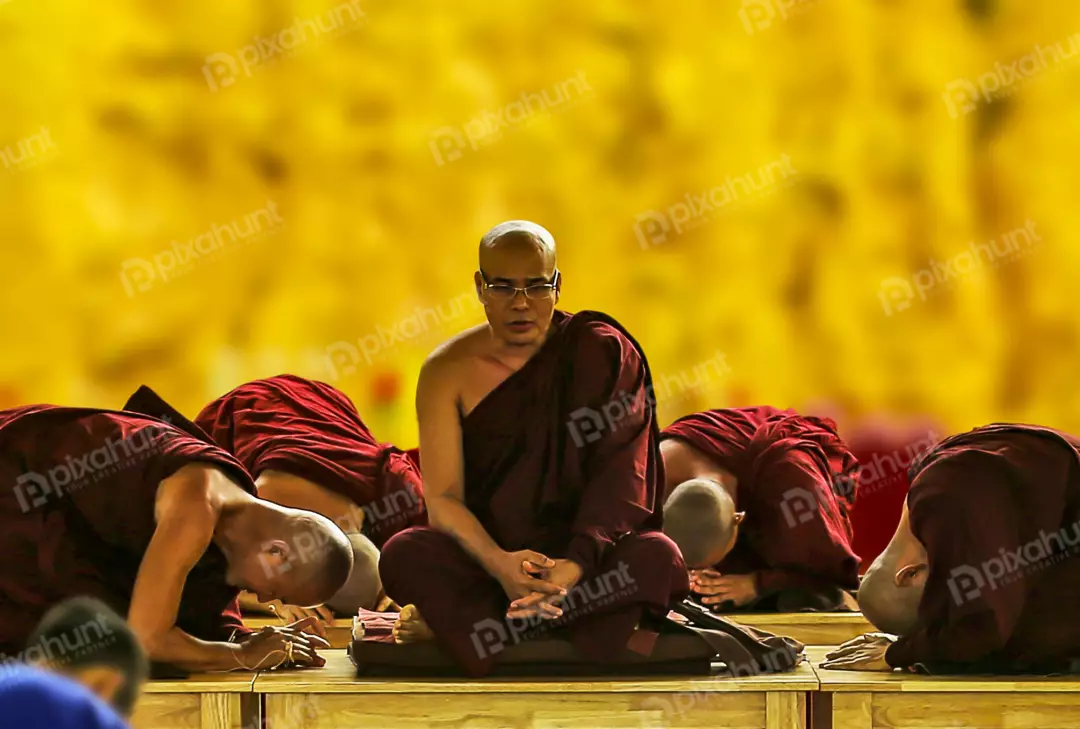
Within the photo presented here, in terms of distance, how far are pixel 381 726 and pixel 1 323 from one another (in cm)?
321

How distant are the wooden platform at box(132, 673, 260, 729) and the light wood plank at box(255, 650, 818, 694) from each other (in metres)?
0.05

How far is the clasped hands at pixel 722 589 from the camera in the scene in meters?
3.70

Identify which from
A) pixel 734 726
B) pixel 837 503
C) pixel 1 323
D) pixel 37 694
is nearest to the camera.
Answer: pixel 37 694

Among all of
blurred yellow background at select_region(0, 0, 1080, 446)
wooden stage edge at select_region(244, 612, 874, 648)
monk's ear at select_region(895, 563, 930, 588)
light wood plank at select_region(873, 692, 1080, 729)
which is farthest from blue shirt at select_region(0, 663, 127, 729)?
blurred yellow background at select_region(0, 0, 1080, 446)

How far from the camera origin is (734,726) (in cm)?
257

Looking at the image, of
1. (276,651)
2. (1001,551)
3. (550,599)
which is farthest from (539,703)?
(1001,551)

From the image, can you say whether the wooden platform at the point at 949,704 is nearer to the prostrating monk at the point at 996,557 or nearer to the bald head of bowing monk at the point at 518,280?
the prostrating monk at the point at 996,557

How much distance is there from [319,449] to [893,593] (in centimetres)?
168

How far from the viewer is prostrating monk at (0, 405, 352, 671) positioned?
106 inches

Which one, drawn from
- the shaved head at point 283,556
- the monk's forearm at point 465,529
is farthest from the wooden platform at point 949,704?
the shaved head at point 283,556

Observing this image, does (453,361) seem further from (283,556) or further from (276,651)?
(276,651)

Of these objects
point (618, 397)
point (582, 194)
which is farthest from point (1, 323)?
point (618, 397)

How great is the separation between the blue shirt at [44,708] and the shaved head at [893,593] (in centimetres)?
204

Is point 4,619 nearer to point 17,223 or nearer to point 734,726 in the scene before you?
point 734,726
